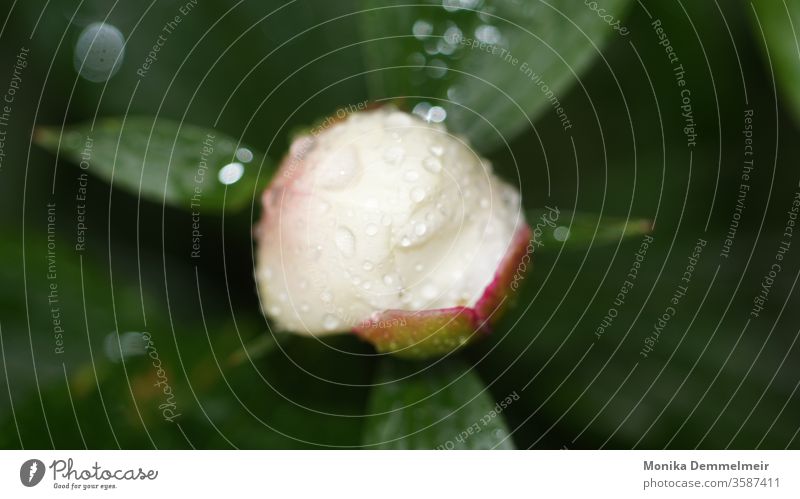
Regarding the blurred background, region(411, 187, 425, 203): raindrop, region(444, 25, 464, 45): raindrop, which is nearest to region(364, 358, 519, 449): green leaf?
the blurred background

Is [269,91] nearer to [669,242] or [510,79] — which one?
[510,79]

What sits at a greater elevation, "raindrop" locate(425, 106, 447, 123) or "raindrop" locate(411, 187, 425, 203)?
"raindrop" locate(425, 106, 447, 123)

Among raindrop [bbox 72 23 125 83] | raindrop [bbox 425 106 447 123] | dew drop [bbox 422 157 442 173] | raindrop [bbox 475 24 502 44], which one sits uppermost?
raindrop [bbox 475 24 502 44]

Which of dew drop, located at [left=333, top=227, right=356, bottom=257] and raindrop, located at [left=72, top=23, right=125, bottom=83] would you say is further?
raindrop, located at [left=72, top=23, right=125, bottom=83]

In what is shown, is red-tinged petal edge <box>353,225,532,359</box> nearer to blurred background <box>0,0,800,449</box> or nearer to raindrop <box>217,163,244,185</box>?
blurred background <box>0,0,800,449</box>

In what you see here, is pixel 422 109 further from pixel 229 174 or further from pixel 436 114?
pixel 229 174

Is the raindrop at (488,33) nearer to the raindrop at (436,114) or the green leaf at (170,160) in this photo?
the raindrop at (436,114)

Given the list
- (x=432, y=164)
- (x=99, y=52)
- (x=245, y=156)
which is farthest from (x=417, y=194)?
(x=99, y=52)
